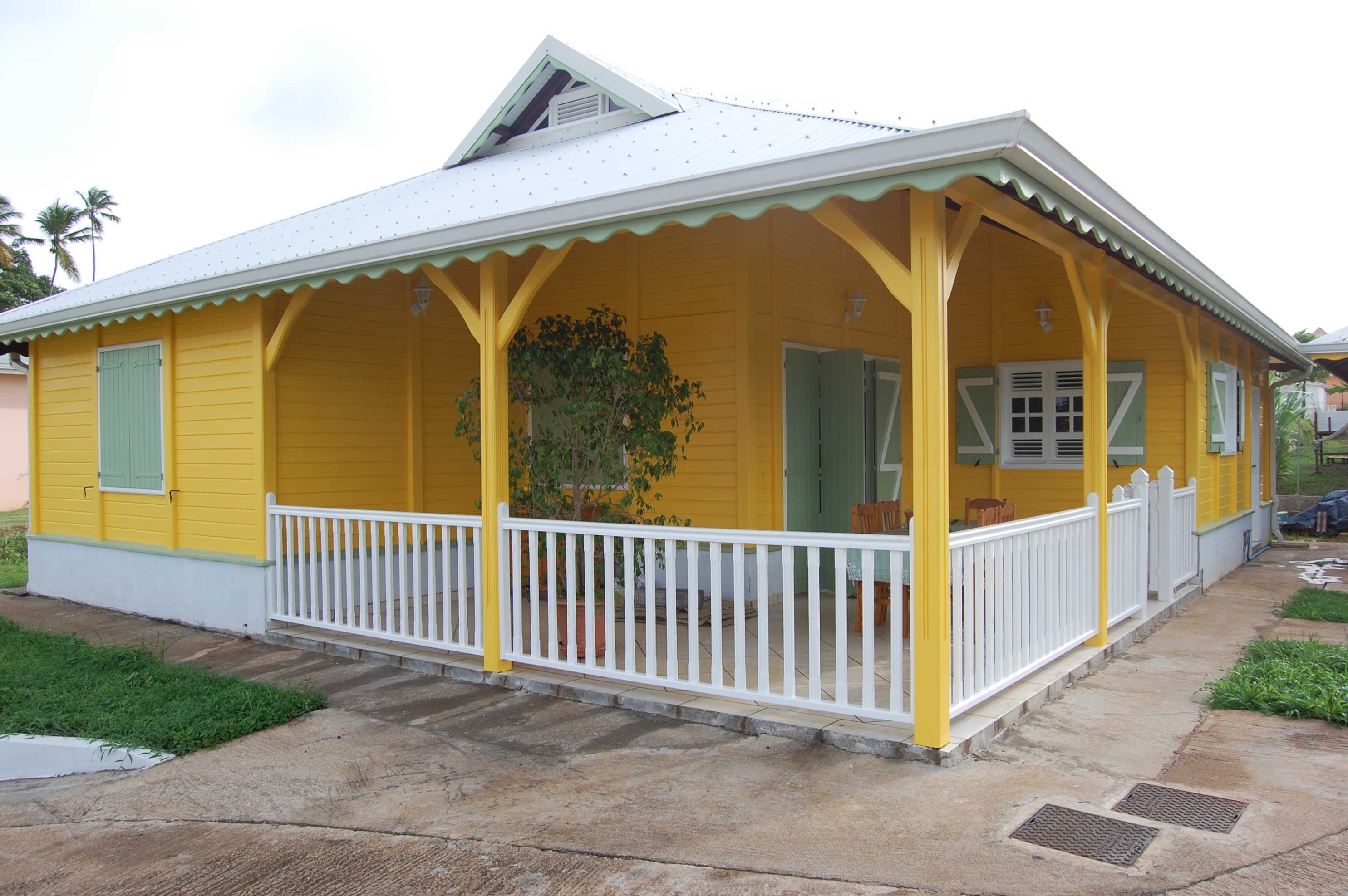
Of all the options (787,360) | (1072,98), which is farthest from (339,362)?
(1072,98)

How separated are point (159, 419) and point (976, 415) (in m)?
7.12

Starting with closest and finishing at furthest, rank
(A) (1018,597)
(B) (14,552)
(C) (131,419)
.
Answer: (A) (1018,597) → (C) (131,419) → (B) (14,552)

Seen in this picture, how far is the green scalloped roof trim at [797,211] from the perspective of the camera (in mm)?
3574

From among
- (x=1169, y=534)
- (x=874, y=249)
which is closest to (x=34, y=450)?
(x=874, y=249)

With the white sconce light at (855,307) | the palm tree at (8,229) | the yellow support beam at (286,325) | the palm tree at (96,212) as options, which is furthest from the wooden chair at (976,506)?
the palm tree at (96,212)

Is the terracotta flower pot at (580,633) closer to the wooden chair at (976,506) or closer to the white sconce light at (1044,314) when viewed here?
the wooden chair at (976,506)

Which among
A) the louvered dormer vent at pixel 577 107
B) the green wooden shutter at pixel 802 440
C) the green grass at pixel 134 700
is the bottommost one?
the green grass at pixel 134 700

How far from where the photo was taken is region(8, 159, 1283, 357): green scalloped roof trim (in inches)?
141

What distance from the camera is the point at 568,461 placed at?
5.66 metres

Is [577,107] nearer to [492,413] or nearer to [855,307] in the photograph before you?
[855,307]

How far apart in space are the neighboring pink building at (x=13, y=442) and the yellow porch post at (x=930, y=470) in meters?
20.0

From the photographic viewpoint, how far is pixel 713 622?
4453 millimetres

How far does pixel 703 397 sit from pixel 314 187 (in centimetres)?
3087

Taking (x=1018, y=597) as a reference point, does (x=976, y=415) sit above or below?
above
